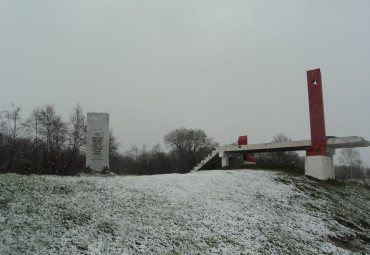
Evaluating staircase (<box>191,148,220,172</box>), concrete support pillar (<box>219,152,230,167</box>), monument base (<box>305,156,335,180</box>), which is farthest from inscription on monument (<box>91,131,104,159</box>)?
monument base (<box>305,156,335,180</box>)

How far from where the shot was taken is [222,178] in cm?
1591

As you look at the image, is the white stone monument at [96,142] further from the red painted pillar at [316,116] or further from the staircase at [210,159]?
the red painted pillar at [316,116]

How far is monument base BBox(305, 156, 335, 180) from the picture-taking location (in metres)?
19.1

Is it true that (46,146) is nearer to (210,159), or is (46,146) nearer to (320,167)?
(210,159)

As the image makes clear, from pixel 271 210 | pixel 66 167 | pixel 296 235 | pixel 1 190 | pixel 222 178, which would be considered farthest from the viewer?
pixel 66 167

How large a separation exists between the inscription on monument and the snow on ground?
3716mm

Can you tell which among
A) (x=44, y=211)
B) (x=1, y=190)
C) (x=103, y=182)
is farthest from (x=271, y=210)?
(x=1, y=190)

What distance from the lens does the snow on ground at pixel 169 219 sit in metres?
6.89

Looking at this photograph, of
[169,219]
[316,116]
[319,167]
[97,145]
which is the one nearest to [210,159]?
[319,167]

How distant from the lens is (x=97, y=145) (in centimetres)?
1595

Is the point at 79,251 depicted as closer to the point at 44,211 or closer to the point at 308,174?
the point at 44,211

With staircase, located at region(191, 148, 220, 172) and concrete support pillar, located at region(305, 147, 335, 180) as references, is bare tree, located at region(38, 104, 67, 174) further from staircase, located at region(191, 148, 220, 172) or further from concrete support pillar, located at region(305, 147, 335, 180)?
concrete support pillar, located at region(305, 147, 335, 180)

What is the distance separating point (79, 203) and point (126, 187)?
304 cm

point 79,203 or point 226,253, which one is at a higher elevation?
point 79,203
